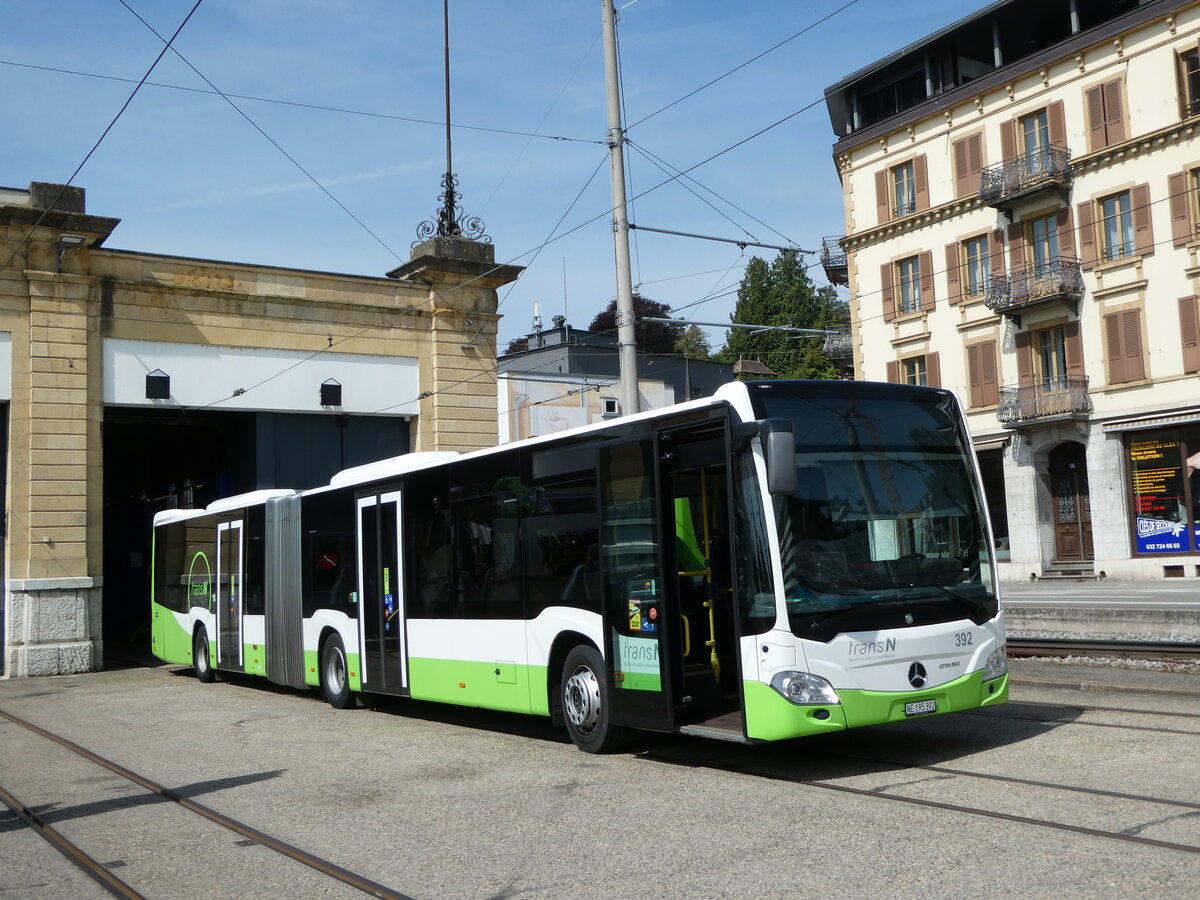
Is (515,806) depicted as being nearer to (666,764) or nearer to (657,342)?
(666,764)

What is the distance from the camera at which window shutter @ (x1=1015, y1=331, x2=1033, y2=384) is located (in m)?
36.6

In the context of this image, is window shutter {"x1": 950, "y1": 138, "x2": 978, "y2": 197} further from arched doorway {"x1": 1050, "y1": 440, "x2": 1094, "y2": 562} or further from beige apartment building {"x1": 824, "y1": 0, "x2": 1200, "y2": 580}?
arched doorway {"x1": 1050, "y1": 440, "x2": 1094, "y2": 562}

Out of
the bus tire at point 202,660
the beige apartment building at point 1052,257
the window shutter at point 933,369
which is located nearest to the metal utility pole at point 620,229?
the bus tire at point 202,660

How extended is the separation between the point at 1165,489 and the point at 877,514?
89.3 ft

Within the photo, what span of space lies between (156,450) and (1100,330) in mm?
25955

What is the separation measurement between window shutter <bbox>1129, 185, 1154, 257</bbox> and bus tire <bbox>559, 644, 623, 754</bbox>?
27844 mm

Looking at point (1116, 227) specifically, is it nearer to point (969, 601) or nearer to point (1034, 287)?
point (1034, 287)

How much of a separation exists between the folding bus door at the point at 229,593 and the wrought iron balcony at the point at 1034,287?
24686 millimetres

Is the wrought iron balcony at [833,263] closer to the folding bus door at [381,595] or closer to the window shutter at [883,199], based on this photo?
the window shutter at [883,199]

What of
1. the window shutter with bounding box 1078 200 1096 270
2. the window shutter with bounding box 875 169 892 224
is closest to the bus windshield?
the window shutter with bounding box 1078 200 1096 270

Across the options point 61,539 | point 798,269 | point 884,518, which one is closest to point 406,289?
point 61,539

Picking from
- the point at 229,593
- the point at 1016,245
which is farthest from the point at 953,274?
the point at 229,593

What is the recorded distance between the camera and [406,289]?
2708cm

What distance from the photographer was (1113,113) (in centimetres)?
3369
